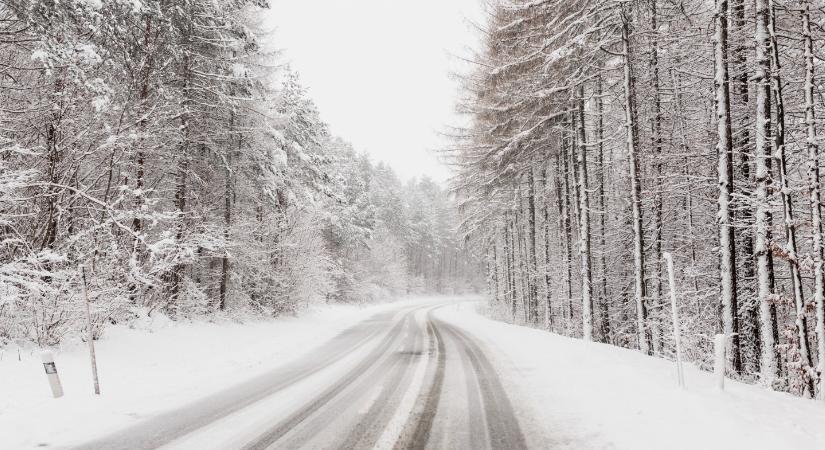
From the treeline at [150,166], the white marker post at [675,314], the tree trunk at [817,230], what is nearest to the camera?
the white marker post at [675,314]

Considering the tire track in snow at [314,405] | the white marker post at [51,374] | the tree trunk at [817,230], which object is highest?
the tree trunk at [817,230]

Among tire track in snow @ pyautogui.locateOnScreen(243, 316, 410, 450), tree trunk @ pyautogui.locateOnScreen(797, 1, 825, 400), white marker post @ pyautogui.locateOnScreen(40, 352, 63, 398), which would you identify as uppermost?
tree trunk @ pyautogui.locateOnScreen(797, 1, 825, 400)

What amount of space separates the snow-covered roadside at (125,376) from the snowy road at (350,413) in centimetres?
61

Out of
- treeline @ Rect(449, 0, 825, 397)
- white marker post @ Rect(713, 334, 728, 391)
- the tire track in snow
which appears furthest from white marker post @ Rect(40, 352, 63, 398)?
treeline @ Rect(449, 0, 825, 397)

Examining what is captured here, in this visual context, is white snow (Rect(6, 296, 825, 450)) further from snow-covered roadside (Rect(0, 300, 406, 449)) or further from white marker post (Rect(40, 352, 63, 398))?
white marker post (Rect(40, 352, 63, 398))

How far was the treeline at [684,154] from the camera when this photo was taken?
7.57 meters

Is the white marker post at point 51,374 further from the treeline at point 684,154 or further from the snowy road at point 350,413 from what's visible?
the treeline at point 684,154

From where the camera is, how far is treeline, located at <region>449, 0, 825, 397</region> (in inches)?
298

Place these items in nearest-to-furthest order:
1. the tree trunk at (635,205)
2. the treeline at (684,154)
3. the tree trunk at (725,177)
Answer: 1. the treeline at (684,154)
2. the tree trunk at (725,177)
3. the tree trunk at (635,205)

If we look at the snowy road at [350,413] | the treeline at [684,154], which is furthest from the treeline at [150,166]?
the treeline at [684,154]

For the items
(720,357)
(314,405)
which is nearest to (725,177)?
(720,357)

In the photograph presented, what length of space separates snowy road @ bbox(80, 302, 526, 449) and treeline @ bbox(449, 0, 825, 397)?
5260mm

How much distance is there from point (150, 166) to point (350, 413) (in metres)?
11.4

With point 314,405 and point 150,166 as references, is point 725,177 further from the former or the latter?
point 150,166
